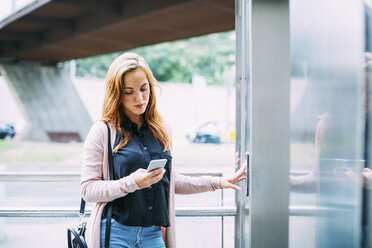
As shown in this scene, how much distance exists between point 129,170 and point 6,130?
2537 centimetres

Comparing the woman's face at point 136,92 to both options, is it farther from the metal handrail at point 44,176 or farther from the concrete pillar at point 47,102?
the concrete pillar at point 47,102

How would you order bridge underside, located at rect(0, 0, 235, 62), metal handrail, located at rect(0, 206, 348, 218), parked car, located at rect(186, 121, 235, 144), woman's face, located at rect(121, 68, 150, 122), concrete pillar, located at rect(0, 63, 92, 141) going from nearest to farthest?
woman's face, located at rect(121, 68, 150, 122) < metal handrail, located at rect(0, 206, 348, 218) < bridge underside, located at rect(0, 0, 235, 62) < concrete pillar, located at rect(0, 63, 92, 141) < parked car, located at rect(186, 121, 235, 144)

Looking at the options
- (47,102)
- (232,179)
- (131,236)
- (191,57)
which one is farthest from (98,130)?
(191,57)

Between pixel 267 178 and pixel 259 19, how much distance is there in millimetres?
893

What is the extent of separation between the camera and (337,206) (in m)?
1.36

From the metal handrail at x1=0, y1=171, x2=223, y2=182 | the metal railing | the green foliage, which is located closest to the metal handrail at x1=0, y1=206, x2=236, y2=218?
the metal railing

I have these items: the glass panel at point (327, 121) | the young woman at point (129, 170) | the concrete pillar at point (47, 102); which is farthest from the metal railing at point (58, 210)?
the concrete pillar at point (47, 102)

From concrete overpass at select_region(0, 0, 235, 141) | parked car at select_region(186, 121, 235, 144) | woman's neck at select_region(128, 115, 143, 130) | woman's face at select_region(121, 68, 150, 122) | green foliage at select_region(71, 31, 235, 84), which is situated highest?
green foliage at select_region(71, 31, 235, 84)

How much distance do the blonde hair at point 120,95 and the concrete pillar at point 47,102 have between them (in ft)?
67.1

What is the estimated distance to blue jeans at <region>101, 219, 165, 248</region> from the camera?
189cm

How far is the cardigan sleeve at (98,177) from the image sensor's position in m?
1.82

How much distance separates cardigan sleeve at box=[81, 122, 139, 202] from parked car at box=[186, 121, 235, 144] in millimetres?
22931

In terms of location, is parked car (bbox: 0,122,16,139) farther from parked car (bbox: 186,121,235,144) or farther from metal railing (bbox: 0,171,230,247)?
metal railing (bbox: 0,171,230,247)

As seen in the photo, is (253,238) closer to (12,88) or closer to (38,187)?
(38,187)
